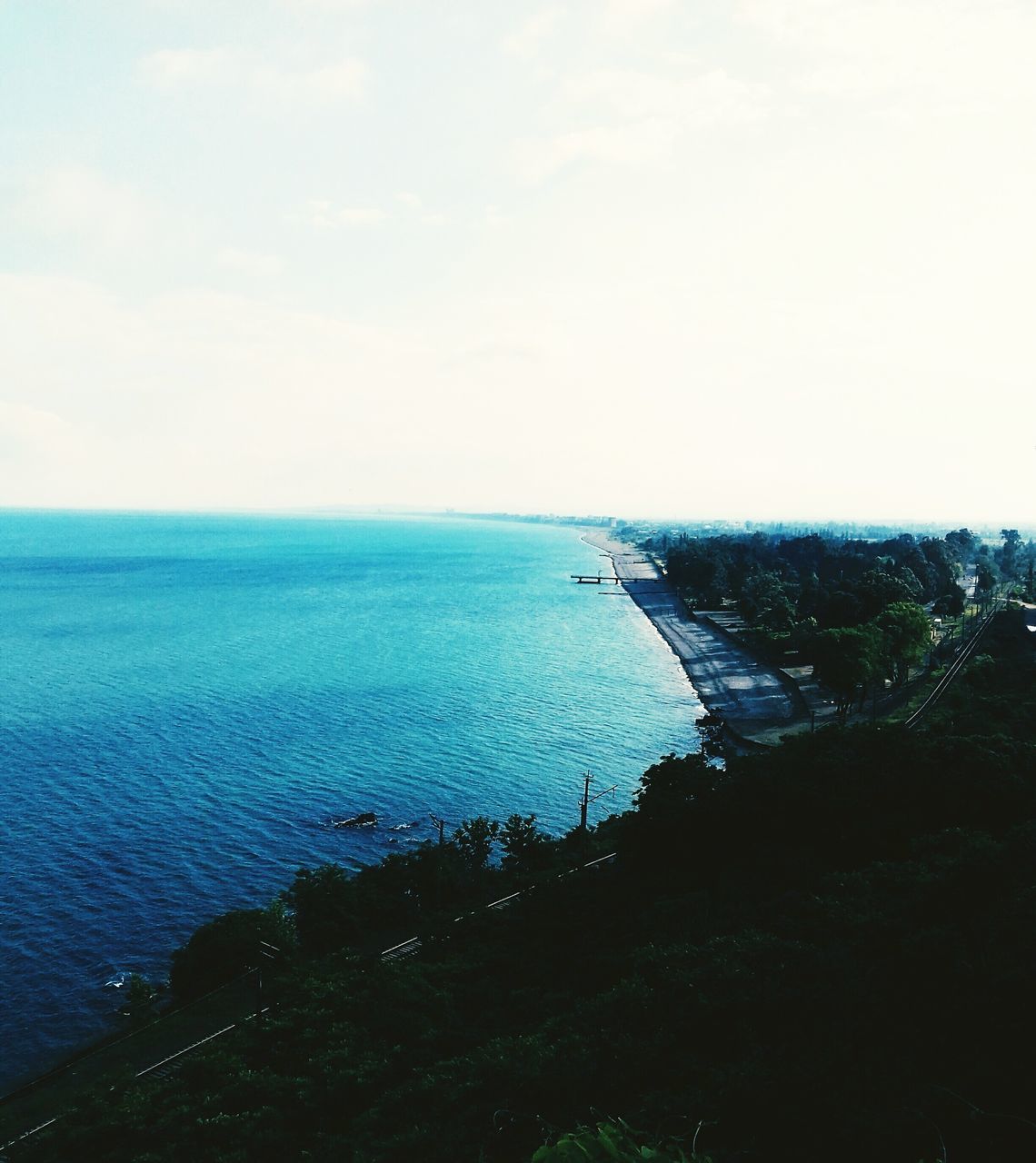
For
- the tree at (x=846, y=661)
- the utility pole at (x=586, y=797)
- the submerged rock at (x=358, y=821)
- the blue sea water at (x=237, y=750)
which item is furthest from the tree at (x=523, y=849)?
the tree at (x=846, y=661)

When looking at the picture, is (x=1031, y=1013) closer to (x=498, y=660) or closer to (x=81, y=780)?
(x=81, y=780)

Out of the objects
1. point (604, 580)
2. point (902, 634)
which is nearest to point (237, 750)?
point (902, 634)

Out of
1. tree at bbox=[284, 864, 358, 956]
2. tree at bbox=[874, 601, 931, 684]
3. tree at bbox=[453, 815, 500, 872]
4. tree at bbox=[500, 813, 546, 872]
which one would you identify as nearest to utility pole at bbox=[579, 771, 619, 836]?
tree at bbox=[500, 813, 546, 872]

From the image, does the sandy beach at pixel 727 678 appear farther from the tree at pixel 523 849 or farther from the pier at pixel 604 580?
the pier at pixel 604 580

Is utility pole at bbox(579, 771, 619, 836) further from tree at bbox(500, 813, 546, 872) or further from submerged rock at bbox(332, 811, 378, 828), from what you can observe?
submerged rock at bbox(332, 811, 378, 828)

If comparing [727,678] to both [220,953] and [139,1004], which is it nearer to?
[220,953]
